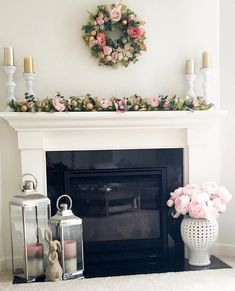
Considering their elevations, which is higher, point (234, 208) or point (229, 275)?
point (234, 208)

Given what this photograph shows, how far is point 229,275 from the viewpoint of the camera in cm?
270

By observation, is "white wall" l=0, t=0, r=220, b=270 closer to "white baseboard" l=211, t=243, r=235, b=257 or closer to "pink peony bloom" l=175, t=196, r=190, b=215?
"pink peony bloom" l=175, t=196, r=190, b=215

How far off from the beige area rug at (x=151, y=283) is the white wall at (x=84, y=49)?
0.67 m

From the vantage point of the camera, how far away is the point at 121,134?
121 inches

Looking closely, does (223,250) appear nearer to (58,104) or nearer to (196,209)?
(196,209)

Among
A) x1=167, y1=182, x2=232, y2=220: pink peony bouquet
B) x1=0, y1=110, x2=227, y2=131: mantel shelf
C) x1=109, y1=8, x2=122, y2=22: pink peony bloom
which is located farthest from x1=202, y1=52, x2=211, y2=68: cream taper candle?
x1=167, y1=182, x2=232, y2=220: pink peony bouquet

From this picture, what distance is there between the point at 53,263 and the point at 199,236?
1.09m

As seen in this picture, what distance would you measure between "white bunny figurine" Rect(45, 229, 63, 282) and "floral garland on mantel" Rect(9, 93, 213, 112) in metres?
0.94

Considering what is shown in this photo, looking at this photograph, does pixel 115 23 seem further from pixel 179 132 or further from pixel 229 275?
pixel 229 275

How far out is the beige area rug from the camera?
2504 millimetres

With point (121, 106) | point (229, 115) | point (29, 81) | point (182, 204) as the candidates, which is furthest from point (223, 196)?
point (29, 81)

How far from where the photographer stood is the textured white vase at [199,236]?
2834 mm

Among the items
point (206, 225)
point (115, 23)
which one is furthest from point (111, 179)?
point (115, 23)

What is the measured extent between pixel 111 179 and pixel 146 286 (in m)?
0.93
